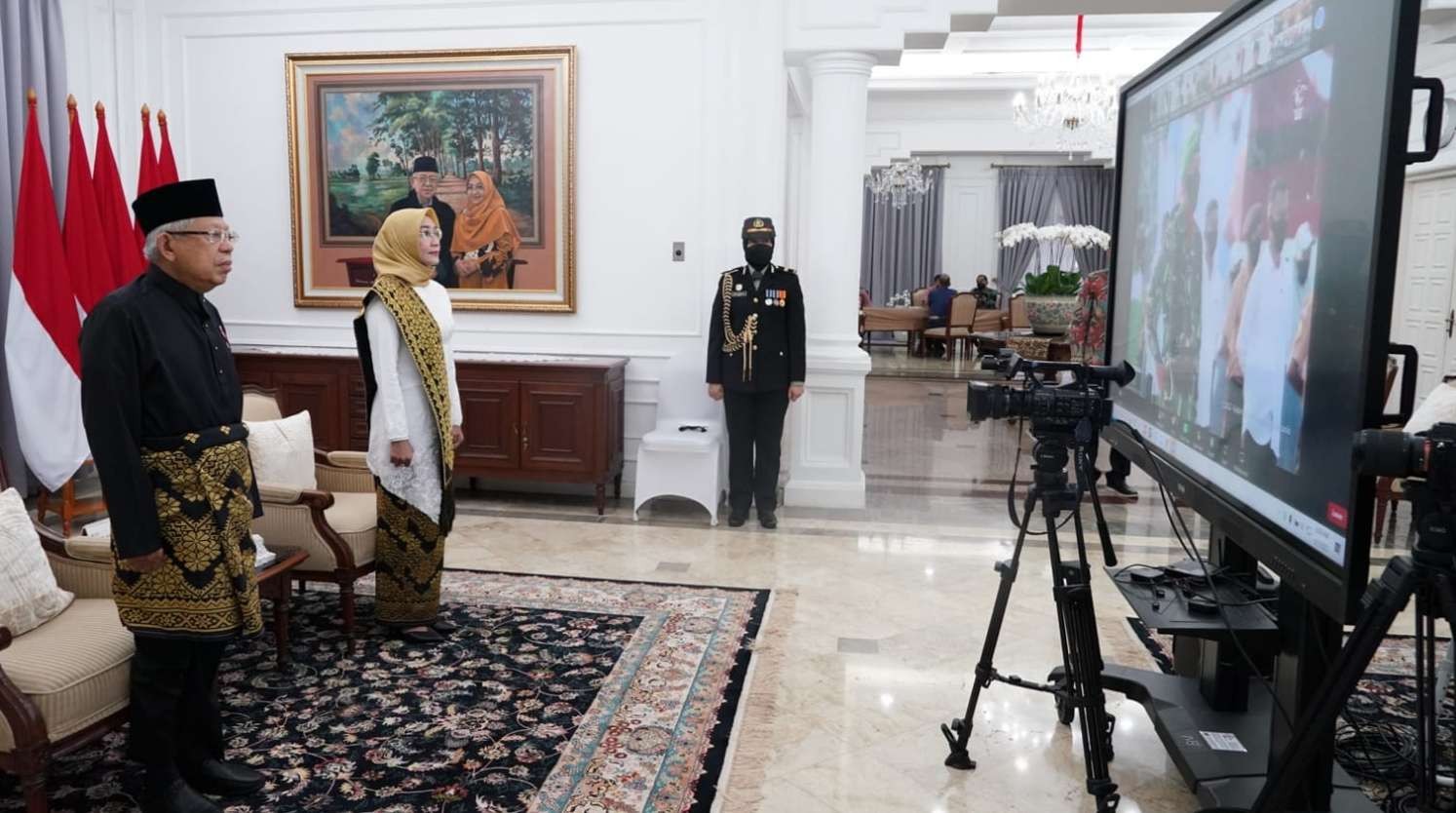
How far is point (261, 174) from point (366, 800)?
4.77 m

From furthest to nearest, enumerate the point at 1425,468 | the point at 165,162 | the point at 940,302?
the point at 940,302 → the point at 165,162 → the point at 1425,468

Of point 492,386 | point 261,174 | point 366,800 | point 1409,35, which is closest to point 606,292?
point 492,386

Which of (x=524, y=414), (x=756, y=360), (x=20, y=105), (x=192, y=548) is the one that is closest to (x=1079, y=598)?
(x=192, y=548)

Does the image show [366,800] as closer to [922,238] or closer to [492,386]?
[492,386]

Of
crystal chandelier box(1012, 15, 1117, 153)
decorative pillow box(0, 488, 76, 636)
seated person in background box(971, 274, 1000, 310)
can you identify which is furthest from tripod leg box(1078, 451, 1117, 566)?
seated person in background box(971, 274, 1000, 310)

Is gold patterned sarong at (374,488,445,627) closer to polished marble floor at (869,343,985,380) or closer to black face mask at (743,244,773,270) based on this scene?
black face mask at (743,244,773,270)

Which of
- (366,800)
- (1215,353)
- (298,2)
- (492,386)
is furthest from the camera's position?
(298,2)

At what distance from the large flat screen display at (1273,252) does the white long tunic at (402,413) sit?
232 cm

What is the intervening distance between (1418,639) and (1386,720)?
6.04ft

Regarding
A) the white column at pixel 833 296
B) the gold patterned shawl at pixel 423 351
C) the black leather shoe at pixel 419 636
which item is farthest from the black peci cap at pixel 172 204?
the white column at pixel 833 296

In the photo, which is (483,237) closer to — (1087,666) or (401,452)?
(401,452)

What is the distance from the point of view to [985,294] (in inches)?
601

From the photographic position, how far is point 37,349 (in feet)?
15.8

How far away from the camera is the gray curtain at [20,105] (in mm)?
5168
